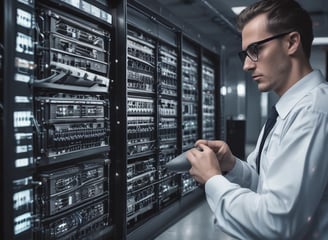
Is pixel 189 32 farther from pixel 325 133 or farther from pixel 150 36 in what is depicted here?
pixel 325 133

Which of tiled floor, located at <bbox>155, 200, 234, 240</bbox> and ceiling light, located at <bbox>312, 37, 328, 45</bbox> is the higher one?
ceiling light, located at <bbox>312, 37, 328, 45</bbox>

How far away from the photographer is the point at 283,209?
0.96 m

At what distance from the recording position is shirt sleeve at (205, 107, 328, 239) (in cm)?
97

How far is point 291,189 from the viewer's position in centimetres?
96

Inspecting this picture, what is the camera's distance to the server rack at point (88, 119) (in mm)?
1637

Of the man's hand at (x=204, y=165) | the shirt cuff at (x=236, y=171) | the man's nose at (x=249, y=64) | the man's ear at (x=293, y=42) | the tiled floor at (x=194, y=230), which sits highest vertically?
the man's ear at (x=293, y=42)

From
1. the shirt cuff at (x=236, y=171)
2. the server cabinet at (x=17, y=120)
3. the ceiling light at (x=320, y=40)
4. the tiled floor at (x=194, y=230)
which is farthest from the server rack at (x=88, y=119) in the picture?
the ceiling light at (x=320, y=40)

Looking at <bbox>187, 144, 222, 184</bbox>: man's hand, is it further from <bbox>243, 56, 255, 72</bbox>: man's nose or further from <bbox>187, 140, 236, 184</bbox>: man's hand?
<bbox>243, 56, 255, 72</bbox>: man's nose

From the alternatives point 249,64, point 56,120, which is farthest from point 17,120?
point 249,64

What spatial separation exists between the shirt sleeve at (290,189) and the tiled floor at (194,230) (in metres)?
2.33

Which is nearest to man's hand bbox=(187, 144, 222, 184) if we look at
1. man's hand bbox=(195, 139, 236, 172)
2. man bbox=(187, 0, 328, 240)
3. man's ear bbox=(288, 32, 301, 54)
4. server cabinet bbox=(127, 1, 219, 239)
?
man bbox=(187, 0, 328, 240)

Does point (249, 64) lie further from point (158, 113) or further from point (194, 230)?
point (194, 230)

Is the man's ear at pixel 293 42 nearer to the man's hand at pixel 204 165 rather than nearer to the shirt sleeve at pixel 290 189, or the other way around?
the shirt sleeve at pixel 290 189

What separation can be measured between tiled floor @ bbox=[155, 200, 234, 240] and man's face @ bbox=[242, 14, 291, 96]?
7.70 ft
